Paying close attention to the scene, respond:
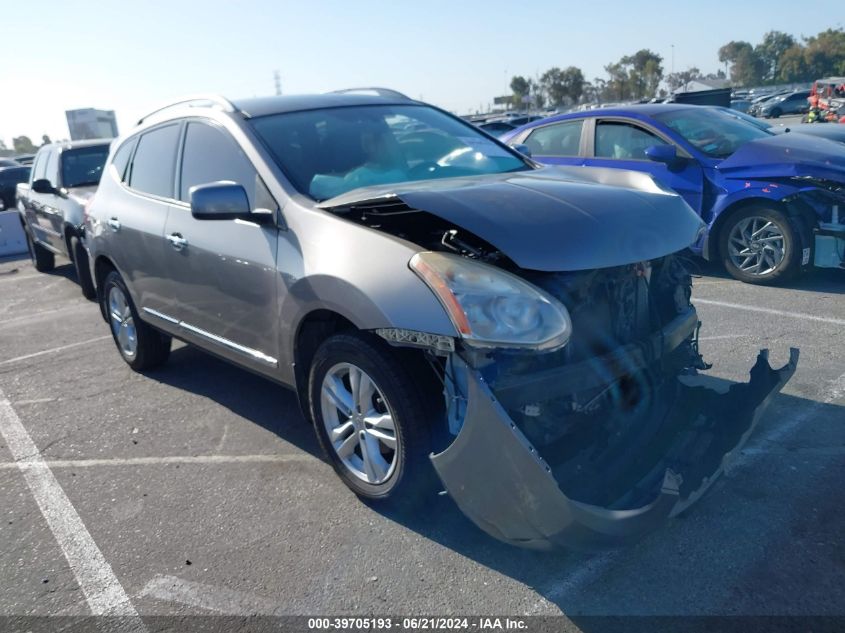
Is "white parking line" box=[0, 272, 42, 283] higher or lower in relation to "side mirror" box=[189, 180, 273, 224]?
lower

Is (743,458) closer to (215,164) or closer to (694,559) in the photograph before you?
(694,559)

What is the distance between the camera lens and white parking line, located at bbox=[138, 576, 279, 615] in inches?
114

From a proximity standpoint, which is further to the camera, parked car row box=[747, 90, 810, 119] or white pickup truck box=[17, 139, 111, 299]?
parked car row box=[747, 90, 810, 119]

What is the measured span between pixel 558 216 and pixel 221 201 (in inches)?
63.5

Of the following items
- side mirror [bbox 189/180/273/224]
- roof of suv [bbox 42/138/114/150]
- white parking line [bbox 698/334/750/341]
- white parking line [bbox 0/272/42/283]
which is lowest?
white parking line [bbox 0/272/42/283]

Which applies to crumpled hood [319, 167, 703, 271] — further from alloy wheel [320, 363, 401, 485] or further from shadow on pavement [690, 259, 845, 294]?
shadow on pavement [690, 259, 845, 294]

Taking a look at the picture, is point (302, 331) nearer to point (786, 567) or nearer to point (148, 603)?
point (148, 603)

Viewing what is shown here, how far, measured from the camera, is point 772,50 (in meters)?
92.9

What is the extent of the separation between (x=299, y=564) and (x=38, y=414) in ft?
9.89

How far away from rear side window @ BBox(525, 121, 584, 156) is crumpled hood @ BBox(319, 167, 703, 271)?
190 inches

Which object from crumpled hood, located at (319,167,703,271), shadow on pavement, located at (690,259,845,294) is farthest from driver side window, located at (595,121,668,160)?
crumpled hood, located at (319,167,703,271)

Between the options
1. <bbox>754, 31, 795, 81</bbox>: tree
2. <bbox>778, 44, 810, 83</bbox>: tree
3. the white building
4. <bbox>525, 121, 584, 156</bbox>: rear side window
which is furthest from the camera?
<bbox>754, 31, 795, 81</bbox>: tree

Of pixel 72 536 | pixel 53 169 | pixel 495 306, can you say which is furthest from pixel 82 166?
pixel 495 306

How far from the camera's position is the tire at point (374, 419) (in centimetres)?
303
